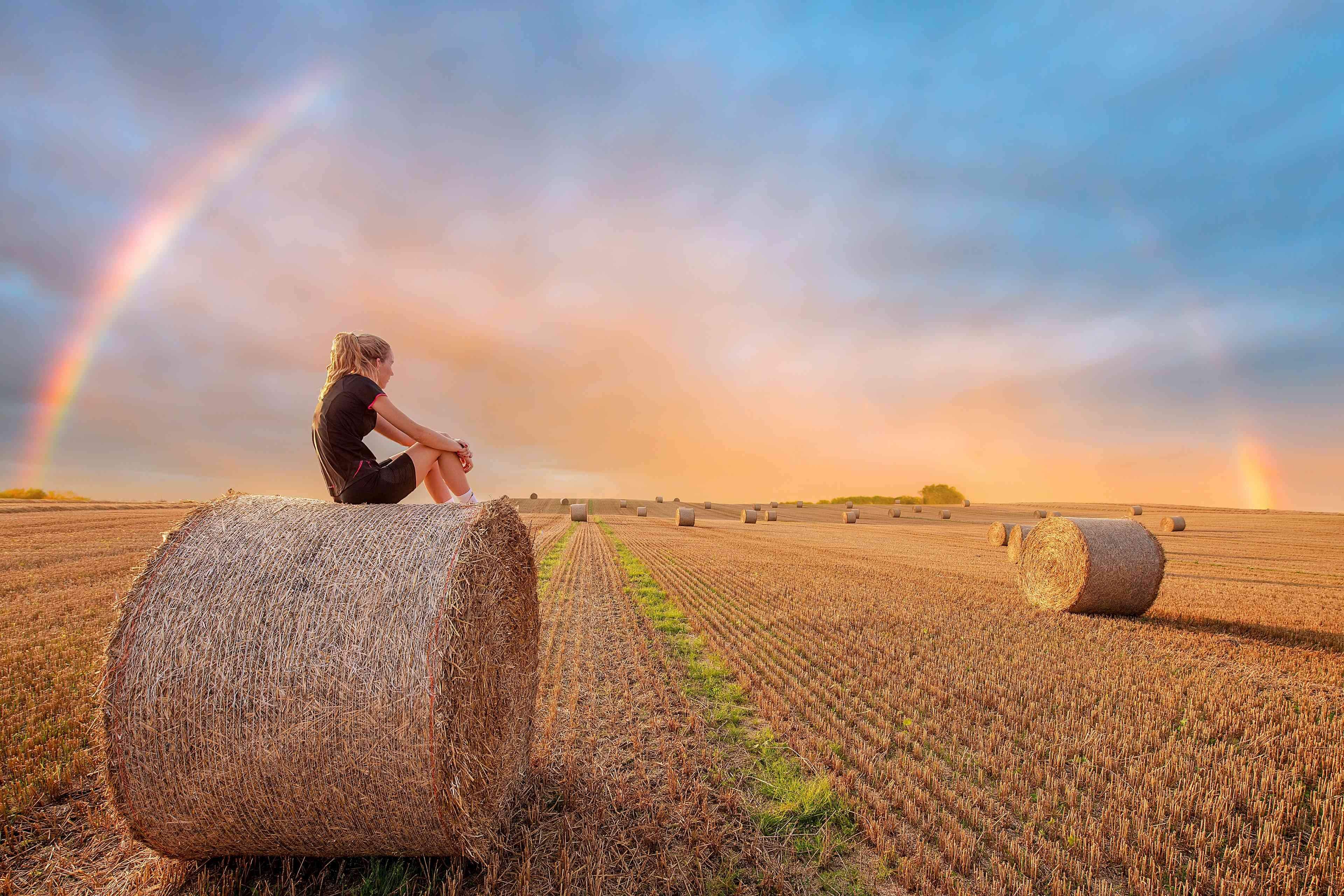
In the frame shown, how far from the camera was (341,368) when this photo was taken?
13.1ft

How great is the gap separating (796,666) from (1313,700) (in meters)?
5.01

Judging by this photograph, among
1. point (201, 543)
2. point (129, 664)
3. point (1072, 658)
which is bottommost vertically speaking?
point (1072, 658)

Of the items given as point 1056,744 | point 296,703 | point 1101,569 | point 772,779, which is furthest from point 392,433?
point 1101,569

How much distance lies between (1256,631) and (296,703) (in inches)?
479

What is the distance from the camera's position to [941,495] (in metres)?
67.2

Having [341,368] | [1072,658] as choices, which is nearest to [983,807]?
[1072,658]

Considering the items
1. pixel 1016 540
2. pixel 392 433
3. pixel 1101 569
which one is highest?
pixel 392 433

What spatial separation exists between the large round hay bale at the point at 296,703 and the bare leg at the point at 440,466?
1.05 meters

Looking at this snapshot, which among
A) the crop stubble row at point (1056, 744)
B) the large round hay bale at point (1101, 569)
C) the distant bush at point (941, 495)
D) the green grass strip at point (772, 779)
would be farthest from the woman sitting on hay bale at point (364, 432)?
the distant bush at point (941, 495)

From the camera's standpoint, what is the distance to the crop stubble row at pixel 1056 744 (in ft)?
10.5

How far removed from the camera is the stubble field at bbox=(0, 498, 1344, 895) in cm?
309

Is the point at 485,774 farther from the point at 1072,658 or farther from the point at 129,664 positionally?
the point at 1072,658

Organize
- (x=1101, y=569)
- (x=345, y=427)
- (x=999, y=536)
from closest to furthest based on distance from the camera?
(x=345, y=427) → (x=1101, y=569) → (x=999, y=536)

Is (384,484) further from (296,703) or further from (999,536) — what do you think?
(999,536)
